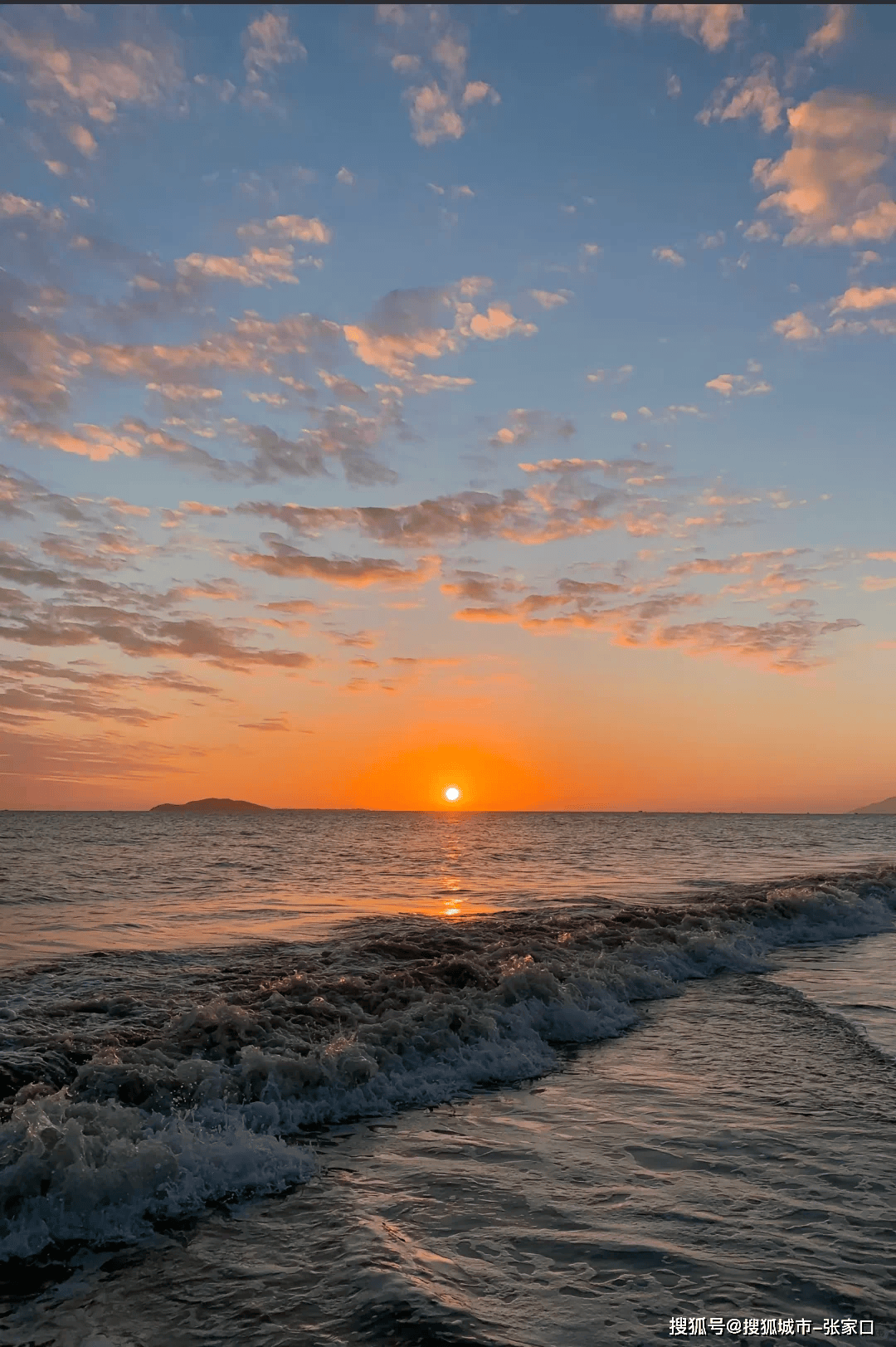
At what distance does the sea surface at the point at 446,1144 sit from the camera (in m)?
5.18

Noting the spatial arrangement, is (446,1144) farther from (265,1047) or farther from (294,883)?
(294,883)

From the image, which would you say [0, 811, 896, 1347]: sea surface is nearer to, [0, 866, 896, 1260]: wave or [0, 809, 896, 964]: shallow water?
[0, 866, 896, 1260]: wave

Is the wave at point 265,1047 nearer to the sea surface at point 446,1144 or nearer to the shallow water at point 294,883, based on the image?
the sea surface at point 446,1144

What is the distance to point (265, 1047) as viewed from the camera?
10070 mm

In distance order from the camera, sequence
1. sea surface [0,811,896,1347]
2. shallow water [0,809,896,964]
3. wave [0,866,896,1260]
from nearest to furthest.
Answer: sea surface [0,811,896,1347] → wave [0,866,896,1260] → shallow water [0,809,896,964]

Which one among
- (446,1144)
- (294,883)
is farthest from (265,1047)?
(294,883)

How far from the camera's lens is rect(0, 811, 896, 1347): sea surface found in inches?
Result: 204

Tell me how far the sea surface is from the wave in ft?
0.12

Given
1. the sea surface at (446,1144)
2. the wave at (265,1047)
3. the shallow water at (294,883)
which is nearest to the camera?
the sea surface at (446,1144)

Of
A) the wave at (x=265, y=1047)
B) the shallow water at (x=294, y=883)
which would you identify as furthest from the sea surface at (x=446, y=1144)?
the shallow water at (x=294, y=883)

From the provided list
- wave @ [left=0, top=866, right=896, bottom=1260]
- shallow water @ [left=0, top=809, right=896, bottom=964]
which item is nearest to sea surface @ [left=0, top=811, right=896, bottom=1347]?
wave @ [left=0, top=866, right=896, bottom=1260]

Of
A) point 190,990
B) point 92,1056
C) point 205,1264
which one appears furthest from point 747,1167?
point 190,990

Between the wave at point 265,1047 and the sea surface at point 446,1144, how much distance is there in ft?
0.12

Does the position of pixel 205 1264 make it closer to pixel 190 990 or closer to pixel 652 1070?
pixel 652 1070
